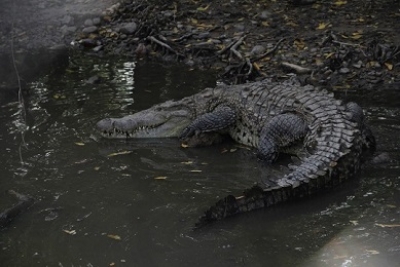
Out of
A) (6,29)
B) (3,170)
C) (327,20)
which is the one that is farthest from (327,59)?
(6,29)

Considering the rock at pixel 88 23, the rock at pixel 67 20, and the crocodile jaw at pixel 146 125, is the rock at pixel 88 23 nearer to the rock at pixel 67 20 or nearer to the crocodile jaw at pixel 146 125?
the rock at pixel 67 20

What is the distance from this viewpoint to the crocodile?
5598 millimetres

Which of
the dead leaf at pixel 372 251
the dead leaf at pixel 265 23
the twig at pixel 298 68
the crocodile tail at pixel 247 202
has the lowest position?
the dead leaf at pixel 372 251

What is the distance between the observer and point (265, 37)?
37.9 ft

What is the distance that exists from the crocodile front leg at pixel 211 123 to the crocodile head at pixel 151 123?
0.27 m

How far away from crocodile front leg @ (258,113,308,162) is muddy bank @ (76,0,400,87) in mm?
2960

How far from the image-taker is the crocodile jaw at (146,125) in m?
7.62

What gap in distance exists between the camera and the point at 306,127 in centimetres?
667

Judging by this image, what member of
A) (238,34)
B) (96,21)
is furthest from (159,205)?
(96,21)

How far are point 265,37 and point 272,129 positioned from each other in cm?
513

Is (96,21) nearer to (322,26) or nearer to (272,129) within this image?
(322,26)

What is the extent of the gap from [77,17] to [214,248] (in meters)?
10.4

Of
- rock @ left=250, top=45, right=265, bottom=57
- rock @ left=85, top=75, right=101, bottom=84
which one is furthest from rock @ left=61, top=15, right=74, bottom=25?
rock @ left=250, top=45, right=265, bottom=57

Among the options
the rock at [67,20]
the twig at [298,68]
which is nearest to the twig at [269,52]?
the twig at [298,68]
